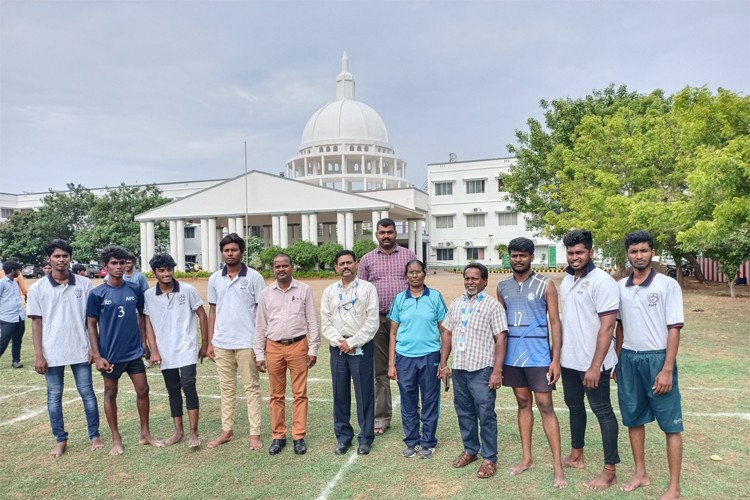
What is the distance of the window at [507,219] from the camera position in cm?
4695

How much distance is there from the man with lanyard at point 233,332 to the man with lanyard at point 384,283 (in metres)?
1.17

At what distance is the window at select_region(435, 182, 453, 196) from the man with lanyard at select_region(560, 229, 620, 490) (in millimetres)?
45963

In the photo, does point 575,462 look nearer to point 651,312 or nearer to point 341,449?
point 651,312

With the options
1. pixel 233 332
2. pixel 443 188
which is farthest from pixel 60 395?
pixel 443 188

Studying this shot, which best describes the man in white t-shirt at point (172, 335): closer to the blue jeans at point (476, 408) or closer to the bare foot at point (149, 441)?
the bare foot at point (149, 441)

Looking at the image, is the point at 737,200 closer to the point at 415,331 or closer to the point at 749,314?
the point at 749,314

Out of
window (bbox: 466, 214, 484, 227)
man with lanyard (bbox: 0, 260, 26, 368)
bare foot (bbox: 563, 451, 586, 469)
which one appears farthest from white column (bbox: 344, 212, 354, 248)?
bare foot (bbox: 563, 451, 586, 469)

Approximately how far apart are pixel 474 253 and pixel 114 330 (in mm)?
45403

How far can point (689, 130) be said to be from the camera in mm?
10883

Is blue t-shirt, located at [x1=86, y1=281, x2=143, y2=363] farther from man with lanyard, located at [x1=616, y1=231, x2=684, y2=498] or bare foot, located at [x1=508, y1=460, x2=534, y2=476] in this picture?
man with lanyard, located at [x1=616, y1=231, x2=684, y2=498]

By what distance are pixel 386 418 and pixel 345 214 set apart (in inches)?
1344

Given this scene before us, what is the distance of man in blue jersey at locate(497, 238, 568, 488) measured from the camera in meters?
4.03

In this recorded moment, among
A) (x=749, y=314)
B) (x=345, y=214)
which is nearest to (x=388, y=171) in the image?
(x=345, y=214)

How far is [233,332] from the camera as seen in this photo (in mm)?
5070
